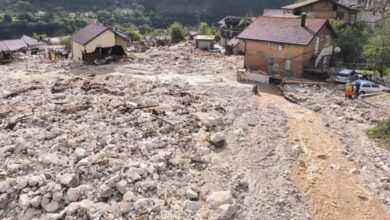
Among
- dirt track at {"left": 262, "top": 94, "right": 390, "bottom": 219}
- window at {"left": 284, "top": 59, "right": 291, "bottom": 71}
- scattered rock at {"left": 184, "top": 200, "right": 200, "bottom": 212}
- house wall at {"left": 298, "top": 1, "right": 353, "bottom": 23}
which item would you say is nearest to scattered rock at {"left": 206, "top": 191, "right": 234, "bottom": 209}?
scattered rock at {"left": 184, "top": 200, "right": 200, "bottom": 212}

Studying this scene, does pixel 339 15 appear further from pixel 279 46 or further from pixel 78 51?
pixel 78 51

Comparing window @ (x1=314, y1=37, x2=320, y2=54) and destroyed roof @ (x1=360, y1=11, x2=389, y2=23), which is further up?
destroyed roof @ (x1=360, y1=11, x2=389, y2=23)

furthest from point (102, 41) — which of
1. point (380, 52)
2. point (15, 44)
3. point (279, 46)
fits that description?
point (380, 52)

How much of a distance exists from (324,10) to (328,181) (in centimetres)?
3526

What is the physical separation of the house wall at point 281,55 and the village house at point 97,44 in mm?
13219

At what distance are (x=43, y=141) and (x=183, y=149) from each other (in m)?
5.76

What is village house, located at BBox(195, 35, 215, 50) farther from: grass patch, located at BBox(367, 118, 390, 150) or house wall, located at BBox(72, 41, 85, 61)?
grass patch, located at BBox(367, 118, 390, 150)

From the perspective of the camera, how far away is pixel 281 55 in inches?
1148

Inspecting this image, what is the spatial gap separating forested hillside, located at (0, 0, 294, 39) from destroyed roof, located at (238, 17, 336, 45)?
6249cm

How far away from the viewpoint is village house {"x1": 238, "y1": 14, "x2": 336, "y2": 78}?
28.4 meters

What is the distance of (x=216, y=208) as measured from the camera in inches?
432

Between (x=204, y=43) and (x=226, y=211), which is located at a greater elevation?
(x=204, y=43)

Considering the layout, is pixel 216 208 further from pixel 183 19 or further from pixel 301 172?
pixel 183 19

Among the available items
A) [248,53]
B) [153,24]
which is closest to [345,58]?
[248,53]
